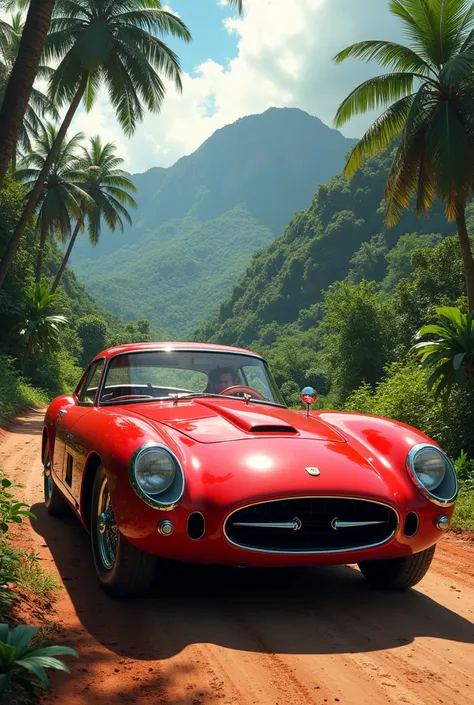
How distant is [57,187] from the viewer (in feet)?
97.4

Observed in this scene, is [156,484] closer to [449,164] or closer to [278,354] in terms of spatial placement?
[449,164]

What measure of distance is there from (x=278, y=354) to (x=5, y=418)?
2007 inches

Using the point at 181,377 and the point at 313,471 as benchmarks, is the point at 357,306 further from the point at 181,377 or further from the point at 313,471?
the point at 313,471

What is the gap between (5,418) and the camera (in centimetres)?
1506


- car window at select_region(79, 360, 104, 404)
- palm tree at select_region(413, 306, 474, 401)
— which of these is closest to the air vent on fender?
car window at select_region(79, 360, 104, 404)

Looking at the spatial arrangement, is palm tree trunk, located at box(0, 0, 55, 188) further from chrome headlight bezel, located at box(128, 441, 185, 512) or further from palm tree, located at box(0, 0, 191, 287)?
Result: palm tree, located at box(0, 0, 191, 287)

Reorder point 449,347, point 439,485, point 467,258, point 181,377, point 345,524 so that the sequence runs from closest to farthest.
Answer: point 345,524 < point 439,485 < point 181,377 < point 449,347 < point 467,258

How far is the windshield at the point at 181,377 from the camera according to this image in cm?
479

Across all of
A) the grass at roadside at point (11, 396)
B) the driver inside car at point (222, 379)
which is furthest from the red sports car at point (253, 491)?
the grass at roadside at point (11, 396)

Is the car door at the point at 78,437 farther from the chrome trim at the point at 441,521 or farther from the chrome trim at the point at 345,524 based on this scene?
the chrome trim at the point at 441,521

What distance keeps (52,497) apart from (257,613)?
2.68m

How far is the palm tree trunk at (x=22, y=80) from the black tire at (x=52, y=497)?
8.06 ft

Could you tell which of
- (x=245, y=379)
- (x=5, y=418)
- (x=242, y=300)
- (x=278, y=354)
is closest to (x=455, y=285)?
(x=5, y=418)

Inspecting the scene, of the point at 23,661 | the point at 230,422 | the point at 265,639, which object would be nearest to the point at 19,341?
the point at 230,422
